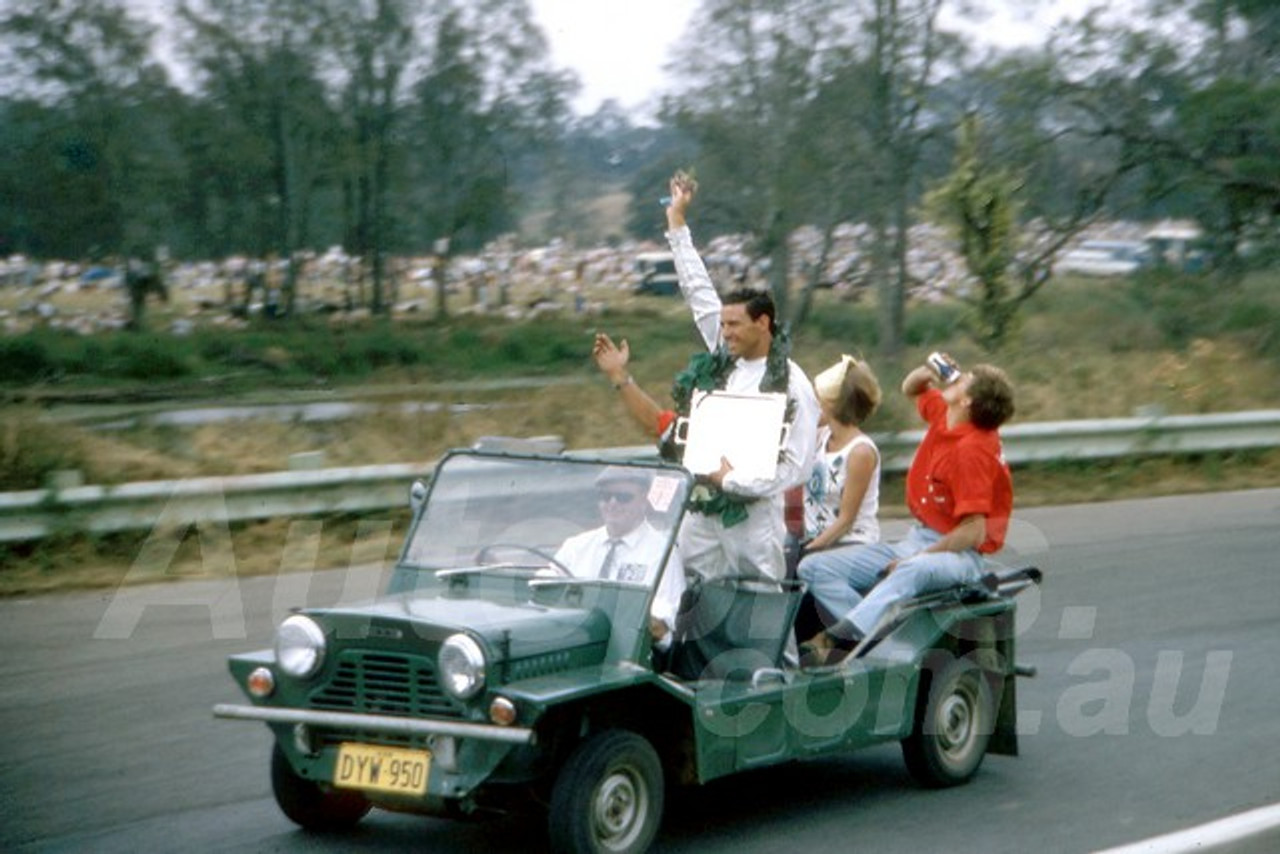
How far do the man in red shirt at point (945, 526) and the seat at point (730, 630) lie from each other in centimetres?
44

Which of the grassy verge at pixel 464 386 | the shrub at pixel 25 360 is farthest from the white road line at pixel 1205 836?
the shrub at pixel 25 360

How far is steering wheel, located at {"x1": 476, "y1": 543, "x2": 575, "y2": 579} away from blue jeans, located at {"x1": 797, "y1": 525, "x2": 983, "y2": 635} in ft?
4.18

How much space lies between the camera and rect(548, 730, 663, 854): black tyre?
5.54 m

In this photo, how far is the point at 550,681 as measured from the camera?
562 centimetres

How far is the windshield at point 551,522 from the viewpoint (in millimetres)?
6230

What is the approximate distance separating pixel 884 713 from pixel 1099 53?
54.1ft

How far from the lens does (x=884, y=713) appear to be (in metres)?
6.82

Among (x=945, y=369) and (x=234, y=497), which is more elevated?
(x=945, y=369)

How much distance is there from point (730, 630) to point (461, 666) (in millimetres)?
1344

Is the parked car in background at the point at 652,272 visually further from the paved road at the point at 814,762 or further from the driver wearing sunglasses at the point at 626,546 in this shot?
the driver wearing sunglasses at the point at 626,546

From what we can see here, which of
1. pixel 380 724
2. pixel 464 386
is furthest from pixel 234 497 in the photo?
pixel 464 386

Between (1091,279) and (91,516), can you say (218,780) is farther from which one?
(1091,279)

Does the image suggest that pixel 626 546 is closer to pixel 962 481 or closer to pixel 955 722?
pixel 962 481

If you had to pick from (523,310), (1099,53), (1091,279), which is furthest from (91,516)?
(1091,279)
